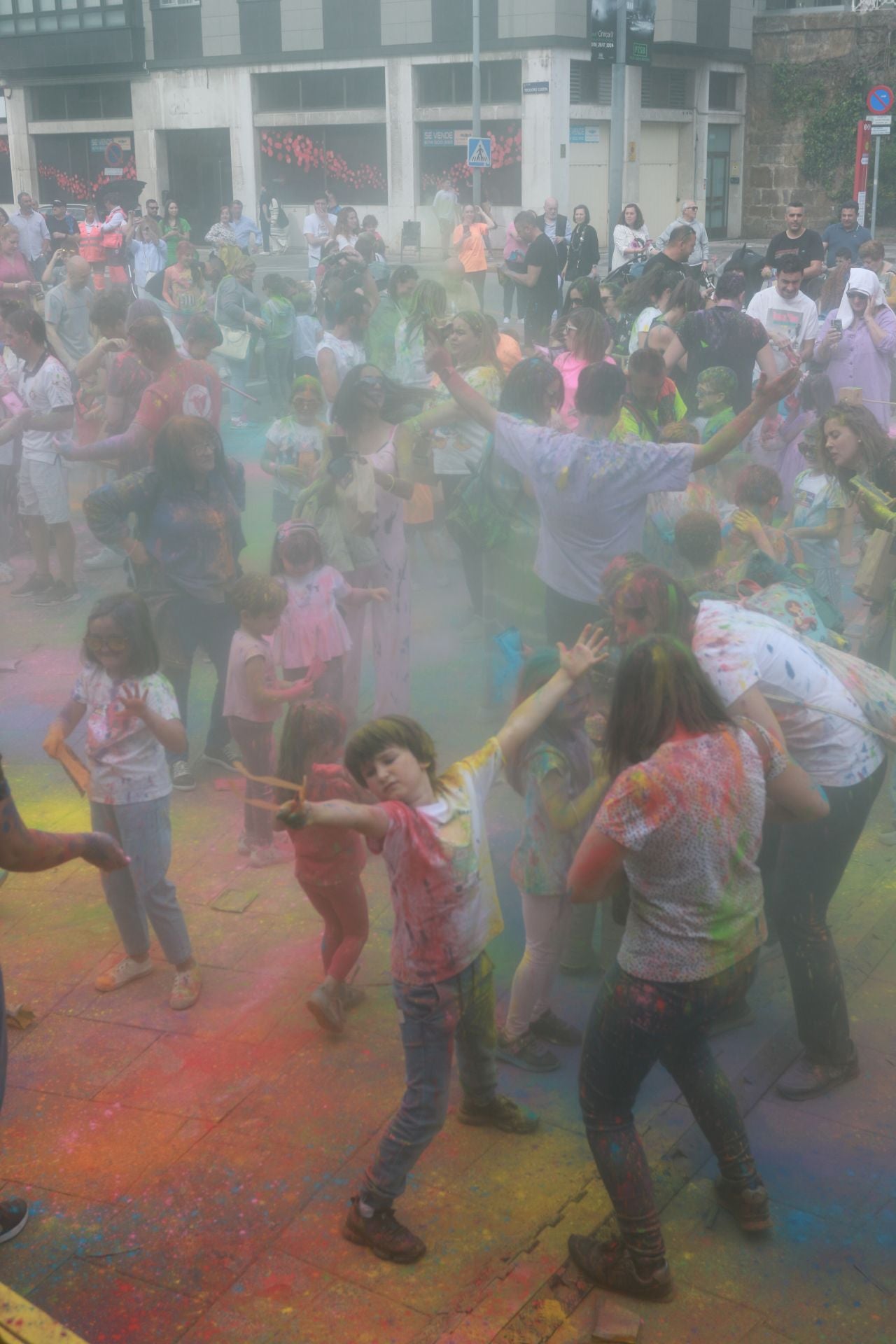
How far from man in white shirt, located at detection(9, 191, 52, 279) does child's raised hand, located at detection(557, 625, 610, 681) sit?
817 inches

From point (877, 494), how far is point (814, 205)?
35.6 m

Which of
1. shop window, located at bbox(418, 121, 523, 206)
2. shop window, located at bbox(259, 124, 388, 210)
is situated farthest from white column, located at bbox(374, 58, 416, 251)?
shop window, located at bbox(259, 124, 388, 210)

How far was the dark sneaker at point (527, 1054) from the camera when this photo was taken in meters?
4.11

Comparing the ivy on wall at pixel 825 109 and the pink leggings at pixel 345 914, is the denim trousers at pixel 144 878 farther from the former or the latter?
the ivy on wall at pixel 825 109

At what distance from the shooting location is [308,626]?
18.7ft

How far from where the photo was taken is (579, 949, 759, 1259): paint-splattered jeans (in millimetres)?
3129

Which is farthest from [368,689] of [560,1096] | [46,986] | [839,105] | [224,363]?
[839,105]

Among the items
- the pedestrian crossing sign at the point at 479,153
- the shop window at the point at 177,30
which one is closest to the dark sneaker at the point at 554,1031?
the pedestrian crossing sign at the point at 479,153

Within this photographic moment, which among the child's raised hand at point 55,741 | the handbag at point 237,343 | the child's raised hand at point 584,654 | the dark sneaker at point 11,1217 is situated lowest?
the dark sneaker at point 11,1217

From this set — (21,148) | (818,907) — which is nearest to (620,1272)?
(818,907)

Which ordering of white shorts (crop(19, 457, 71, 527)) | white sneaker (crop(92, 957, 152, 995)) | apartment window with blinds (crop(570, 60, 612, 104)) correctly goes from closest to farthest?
white sneaker (crop(92, 957, 152, 995)) < white shorts (crop(19, 457, 71, 527)) < apartment window with blinds (crop(570, 60, 612, 104))

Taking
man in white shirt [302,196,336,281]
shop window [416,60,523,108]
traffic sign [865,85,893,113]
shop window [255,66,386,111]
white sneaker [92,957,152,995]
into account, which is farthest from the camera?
shop window [255,66,386,111]

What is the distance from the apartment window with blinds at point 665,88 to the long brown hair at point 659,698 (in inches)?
1450

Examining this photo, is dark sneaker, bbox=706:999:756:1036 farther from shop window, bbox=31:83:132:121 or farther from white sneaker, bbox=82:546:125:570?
shop window, bbox=31:83:132:121
